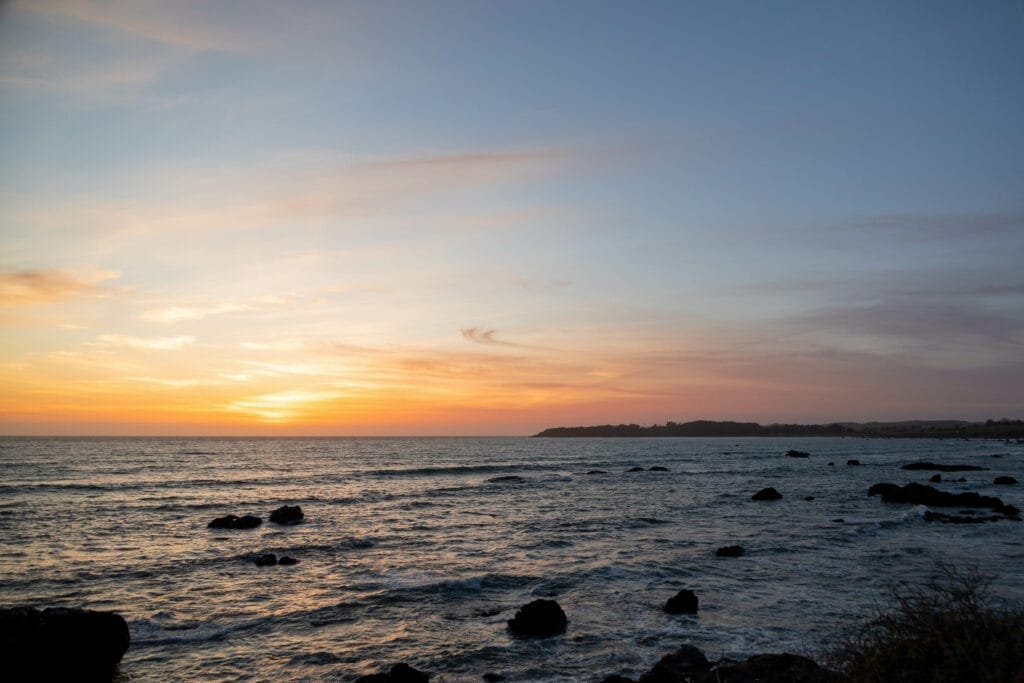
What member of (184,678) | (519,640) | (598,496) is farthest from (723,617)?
(598,496)

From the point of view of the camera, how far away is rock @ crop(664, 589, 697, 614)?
18719 millimetres

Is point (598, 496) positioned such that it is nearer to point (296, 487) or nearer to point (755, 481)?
point (755, 481)

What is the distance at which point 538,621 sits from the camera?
56.1ft

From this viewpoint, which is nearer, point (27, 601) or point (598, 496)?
point (27, 601)

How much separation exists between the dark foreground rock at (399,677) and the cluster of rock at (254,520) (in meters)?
27.2

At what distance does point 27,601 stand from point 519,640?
17.2 meters

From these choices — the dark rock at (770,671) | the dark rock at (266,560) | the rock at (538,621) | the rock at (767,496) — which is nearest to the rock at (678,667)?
the dark rock at (770,671)

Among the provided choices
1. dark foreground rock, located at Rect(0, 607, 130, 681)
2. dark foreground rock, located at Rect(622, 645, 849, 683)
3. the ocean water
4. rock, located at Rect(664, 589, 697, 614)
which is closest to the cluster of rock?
the ocean water

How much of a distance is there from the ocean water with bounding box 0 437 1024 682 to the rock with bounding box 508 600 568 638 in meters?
0.48

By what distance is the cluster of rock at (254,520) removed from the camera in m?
36.8

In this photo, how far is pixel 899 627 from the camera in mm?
9219

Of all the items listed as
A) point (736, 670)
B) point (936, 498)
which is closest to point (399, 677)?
point (736, 670)

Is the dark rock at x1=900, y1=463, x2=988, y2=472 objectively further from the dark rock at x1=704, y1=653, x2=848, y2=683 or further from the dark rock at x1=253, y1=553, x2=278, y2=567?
the dark rock at x1=253, y1=553, x2=278, y2=567

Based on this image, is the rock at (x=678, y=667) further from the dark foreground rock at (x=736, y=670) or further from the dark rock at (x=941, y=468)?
the dark rock at (x=941, y=468)
